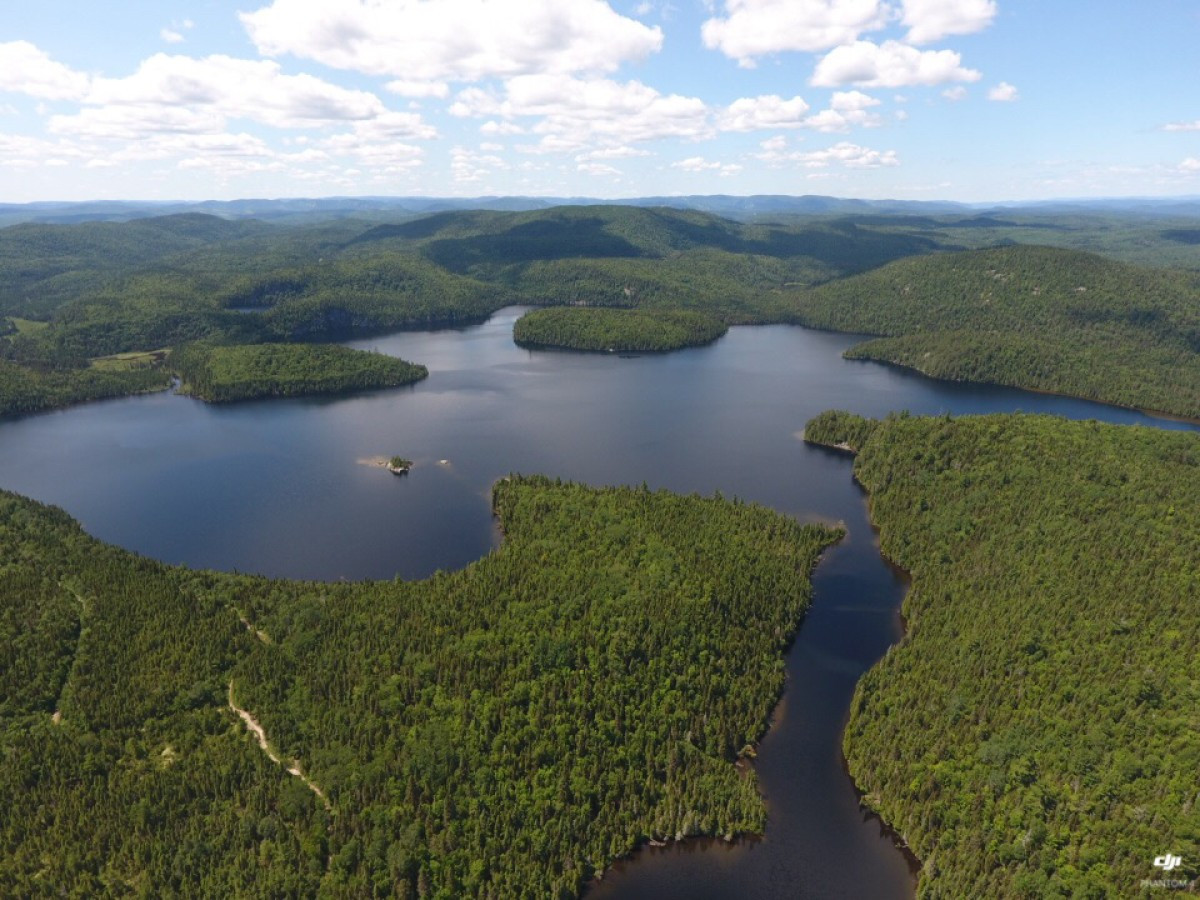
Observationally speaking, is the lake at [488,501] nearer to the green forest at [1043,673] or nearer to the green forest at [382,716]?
the green forest at [382,716]

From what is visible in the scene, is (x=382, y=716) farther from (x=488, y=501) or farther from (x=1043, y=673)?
(x=1043, y=673)

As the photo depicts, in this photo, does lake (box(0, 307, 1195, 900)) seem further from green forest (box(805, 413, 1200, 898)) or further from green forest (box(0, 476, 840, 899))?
green forest (box(805, 413, 1200, 898))

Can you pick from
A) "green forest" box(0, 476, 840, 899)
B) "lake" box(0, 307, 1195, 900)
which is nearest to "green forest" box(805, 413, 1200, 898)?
"lake" box(0, 307, 1195, 900)

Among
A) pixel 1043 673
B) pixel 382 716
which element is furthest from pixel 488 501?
pixel 1043 673

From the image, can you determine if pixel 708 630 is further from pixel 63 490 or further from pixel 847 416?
pixel 63 490

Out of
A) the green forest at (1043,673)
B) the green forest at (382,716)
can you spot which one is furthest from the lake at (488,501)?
the green forest at (1043,673)

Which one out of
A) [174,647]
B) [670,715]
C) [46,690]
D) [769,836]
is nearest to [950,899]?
[769,836]
